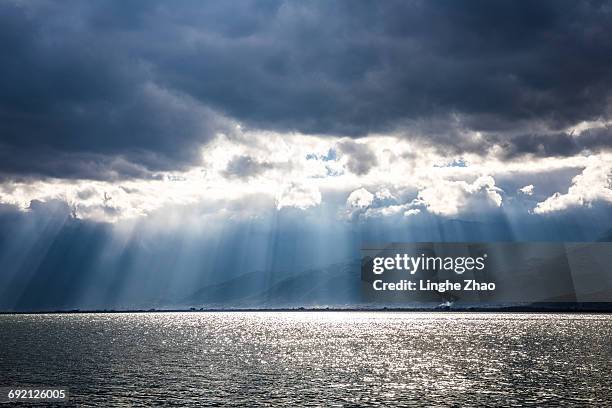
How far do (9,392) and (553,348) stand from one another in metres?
150

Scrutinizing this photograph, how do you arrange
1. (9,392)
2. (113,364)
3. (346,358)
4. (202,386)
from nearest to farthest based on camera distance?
(9,392), (202,386), (113,364), (346,358)

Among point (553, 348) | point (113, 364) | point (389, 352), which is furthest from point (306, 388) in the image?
point (553, 348)

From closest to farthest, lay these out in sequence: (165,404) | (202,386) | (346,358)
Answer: (165,404) < (202,386) < (346,358)

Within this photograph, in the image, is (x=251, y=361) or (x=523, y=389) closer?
(x=523, y=389)

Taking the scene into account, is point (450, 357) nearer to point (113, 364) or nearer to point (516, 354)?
point (516, 354)

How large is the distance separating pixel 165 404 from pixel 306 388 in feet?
80.4

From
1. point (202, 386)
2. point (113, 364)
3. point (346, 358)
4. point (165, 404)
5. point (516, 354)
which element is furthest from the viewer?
point (516, 354)


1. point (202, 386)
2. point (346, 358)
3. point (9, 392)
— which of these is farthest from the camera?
point (346, 358)

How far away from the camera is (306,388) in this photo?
96875mm

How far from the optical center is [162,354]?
16425cm

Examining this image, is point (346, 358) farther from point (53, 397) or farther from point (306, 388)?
point (53, 397)

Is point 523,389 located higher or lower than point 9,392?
lower

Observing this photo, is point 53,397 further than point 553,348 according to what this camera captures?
No

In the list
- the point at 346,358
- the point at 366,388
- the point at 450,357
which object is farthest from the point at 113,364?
the point at 450,357
